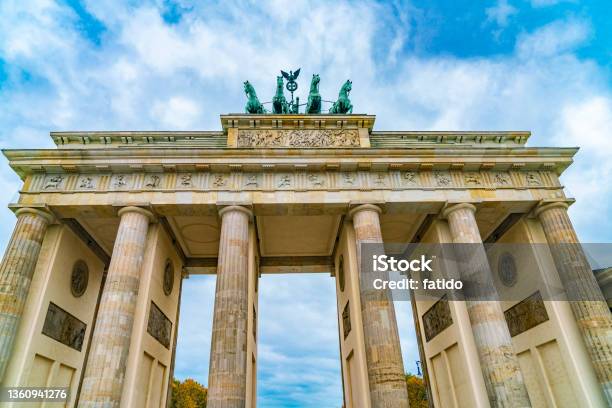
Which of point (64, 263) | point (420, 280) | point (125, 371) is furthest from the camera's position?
point (420, 280)

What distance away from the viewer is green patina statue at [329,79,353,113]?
744 inches

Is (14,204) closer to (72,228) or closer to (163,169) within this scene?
(72,228)

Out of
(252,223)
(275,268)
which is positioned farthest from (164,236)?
(275,268)

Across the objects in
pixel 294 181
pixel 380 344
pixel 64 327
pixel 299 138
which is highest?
pixel 299 138

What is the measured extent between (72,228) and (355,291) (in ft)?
40.5

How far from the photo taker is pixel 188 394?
182ft

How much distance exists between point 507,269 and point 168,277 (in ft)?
52.5

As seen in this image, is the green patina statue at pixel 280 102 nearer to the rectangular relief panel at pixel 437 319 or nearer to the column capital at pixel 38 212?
the column capital at pixel 38 212

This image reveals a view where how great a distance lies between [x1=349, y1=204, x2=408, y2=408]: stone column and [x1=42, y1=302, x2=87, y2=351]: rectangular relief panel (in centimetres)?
1182

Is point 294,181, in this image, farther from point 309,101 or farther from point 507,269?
point 507,269

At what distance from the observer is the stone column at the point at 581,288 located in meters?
12.4

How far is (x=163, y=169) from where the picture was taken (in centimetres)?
1498

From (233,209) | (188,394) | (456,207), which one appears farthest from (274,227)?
(188,394)

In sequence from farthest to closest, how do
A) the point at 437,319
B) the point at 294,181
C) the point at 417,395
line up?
the point at 417,395 → the point at 437,319 → the point at 294,181
